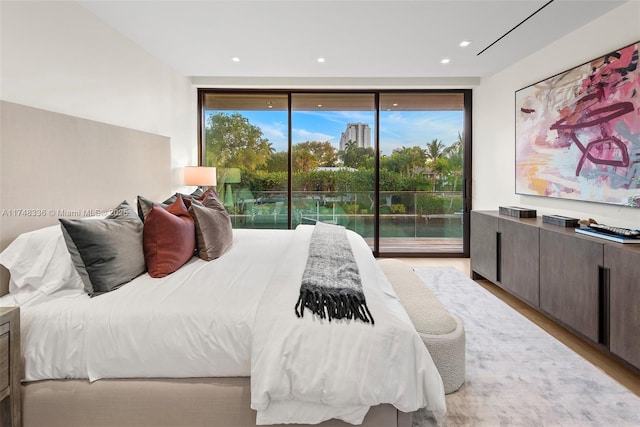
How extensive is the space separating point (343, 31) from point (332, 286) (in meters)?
2.51

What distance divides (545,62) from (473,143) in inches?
61.9

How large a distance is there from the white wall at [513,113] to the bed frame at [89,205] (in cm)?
284

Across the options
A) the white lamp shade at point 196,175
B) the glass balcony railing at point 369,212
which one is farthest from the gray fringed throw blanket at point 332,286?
the glass balcony railing at point 369,212

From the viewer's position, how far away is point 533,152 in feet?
11.8

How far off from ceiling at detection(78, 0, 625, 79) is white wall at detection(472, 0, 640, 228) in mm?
119

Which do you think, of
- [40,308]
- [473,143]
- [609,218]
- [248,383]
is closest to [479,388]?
[248,383]

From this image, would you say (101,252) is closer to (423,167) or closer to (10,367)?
(10,367)

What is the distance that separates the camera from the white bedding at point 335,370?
1283 millimetres

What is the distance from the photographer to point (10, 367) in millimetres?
1348

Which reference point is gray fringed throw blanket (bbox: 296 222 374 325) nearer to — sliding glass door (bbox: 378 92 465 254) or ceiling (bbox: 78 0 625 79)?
ceiling (bbox: 78 0 625 79)

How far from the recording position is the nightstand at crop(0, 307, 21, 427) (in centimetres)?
132

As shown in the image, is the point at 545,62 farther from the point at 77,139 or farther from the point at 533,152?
the point at 77,139

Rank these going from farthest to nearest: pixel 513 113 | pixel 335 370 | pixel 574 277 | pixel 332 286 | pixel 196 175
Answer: pixel 196 175, pixel 513 113, pixel 574 277, pixel 332 286, pixel 335 370

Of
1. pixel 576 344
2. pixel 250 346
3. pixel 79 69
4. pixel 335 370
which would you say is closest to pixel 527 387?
pixel 576 344
